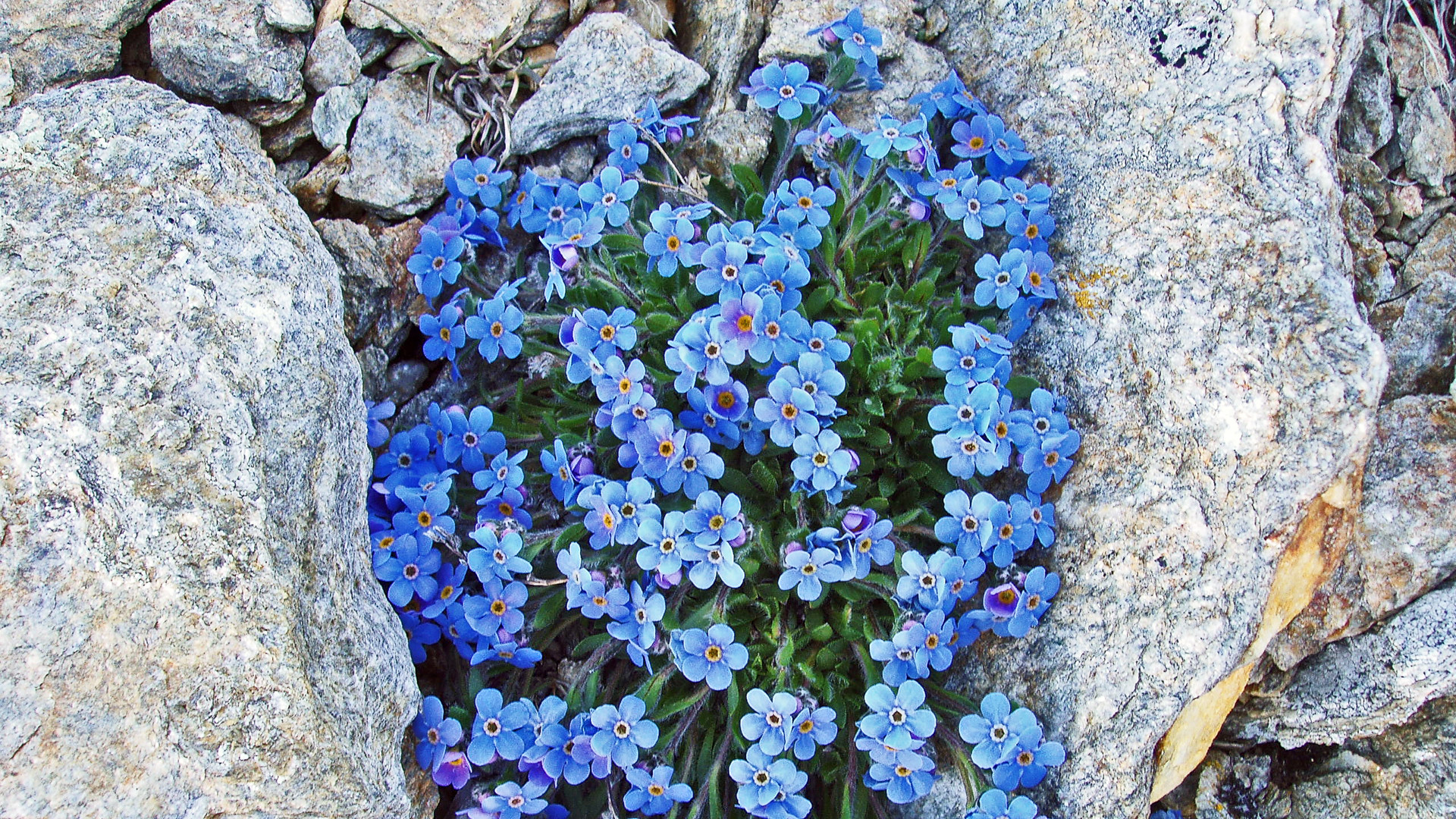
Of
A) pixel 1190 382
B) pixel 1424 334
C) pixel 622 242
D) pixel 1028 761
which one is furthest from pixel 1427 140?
pixel 622 242

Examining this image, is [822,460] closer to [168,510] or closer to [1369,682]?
[168,510]

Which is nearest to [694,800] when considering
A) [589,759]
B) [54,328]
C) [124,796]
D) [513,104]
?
[589,759]

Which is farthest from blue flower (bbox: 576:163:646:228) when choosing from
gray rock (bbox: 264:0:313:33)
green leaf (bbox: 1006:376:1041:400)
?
green leaf (bbox: 1006:376:1041:400)

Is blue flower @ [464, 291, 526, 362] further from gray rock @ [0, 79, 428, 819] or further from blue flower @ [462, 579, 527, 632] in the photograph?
blue flower @ [462, 579, 527, 632]

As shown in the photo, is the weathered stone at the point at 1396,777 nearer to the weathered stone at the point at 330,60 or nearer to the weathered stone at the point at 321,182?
the weathered stone at the point at 321,182

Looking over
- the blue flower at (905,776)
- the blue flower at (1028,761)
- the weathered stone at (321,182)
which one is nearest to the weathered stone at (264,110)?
the weathered stone at (321,182)
